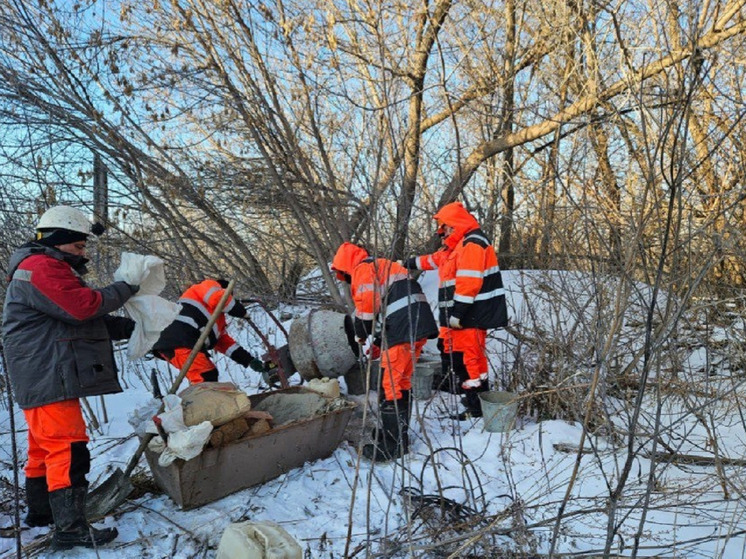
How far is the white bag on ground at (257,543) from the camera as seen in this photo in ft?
7.71

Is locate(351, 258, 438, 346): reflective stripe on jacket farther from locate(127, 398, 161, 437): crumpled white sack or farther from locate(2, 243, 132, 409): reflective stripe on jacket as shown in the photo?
locate(2, 243, 132, 409): reflective stripe on jacket

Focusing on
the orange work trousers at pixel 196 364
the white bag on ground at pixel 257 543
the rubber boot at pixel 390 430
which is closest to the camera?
the white bag on ground at pixel 257 543

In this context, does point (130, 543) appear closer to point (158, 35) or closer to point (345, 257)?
point (345, 257)

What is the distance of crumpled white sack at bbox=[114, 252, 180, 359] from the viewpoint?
11.4ft

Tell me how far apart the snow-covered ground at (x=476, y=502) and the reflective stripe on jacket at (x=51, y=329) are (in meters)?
0.95

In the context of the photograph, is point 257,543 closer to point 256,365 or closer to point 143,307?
point 143,307

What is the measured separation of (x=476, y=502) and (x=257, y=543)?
151 cm

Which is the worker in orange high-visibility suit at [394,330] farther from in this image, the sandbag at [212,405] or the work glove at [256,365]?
the sandbag at [212,405]

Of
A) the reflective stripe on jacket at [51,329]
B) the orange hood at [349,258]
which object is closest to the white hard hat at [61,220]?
the reflective stripe on jacket at [51,329]

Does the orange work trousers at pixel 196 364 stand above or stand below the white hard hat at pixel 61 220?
below

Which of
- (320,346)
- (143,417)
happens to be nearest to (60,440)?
(143,417)

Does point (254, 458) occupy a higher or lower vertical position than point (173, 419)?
lower

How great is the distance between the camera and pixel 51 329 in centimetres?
311

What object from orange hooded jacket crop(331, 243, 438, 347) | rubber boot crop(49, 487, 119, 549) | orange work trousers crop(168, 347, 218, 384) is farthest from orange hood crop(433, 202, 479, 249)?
rubber boot crop(49, 487, 119, 549)
